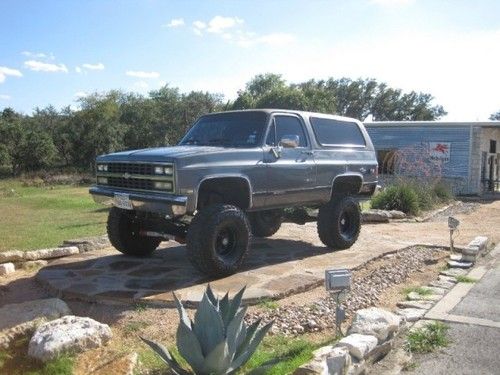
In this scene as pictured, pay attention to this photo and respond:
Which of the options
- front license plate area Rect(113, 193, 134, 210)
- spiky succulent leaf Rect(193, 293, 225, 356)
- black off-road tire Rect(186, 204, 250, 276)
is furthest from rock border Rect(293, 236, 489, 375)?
front license plate area Rect(113, 193, 134, 210)

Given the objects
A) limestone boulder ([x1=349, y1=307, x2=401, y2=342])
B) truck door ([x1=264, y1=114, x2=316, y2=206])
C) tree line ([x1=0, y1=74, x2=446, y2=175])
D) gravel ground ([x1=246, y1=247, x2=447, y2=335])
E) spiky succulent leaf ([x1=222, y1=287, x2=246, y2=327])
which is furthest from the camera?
tree line ([x1=0, y1=74, x2=446, y2=175])

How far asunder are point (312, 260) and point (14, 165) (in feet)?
108

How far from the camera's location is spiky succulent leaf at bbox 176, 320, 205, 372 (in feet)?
11.2

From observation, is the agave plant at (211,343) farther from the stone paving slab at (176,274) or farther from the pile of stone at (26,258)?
the pile of stone at (26,258)

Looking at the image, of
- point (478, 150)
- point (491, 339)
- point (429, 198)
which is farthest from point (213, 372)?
point (478, 150)

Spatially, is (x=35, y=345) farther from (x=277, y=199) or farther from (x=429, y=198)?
(x=429, y=198)

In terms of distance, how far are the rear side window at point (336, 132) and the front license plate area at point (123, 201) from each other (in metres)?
3.00

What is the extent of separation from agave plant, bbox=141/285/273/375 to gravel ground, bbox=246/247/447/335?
130cm

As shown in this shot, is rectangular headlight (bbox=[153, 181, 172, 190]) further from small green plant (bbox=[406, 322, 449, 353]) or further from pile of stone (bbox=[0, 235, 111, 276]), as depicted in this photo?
small green plant (bbox=[406, 322, 449, 353])

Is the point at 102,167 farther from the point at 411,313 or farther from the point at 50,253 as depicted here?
the point at 411,313

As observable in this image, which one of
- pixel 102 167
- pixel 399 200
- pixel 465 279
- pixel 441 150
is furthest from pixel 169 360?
pixel 441 150

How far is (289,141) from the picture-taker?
6.81 m

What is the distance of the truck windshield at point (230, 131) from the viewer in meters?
6.79

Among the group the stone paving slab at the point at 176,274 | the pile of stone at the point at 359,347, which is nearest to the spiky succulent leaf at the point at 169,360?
the pile of stone at the point at 359,347
